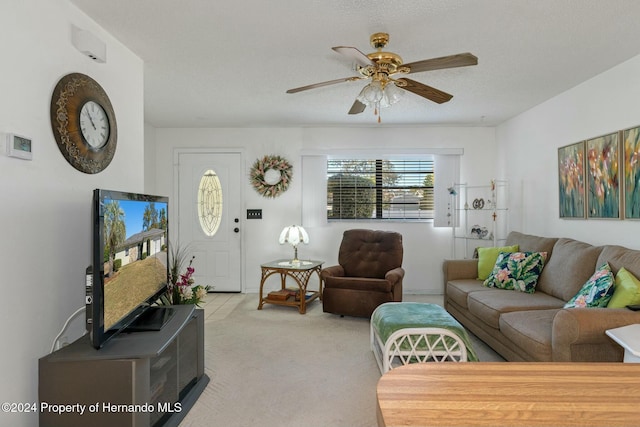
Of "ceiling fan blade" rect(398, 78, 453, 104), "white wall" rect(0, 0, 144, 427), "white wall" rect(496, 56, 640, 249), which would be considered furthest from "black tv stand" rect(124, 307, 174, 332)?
"white wall" rect(496, 56, 640, 249)

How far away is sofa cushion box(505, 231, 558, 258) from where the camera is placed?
3.46m

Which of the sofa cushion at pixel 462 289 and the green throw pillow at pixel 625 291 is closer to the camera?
the green throw pillow at pixel 625 291

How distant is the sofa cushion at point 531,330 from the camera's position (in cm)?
226

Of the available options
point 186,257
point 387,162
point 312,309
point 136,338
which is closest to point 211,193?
point 186,257

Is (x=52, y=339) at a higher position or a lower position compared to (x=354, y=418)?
higher

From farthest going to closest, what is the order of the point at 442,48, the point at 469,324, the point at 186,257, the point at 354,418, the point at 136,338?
the point at 186,257 < the point at 469,324 < the point at 442,48 < the point at 354,418 < the point at 136,338

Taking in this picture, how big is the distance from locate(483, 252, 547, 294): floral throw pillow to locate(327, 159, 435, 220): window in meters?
1.88

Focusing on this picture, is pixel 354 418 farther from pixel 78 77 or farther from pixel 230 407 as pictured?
pixel 78 77

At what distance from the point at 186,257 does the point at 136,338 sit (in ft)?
11.6

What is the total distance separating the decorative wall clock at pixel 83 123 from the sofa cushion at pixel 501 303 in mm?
2958

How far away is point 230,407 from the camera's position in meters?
2.26

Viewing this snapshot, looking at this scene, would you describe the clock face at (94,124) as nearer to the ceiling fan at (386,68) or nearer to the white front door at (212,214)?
the ceiling fan at (386,68)

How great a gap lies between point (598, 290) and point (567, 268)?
1.95 ft

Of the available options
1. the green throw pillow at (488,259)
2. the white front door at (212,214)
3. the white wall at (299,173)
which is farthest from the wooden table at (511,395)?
the white front door at (212,214)
